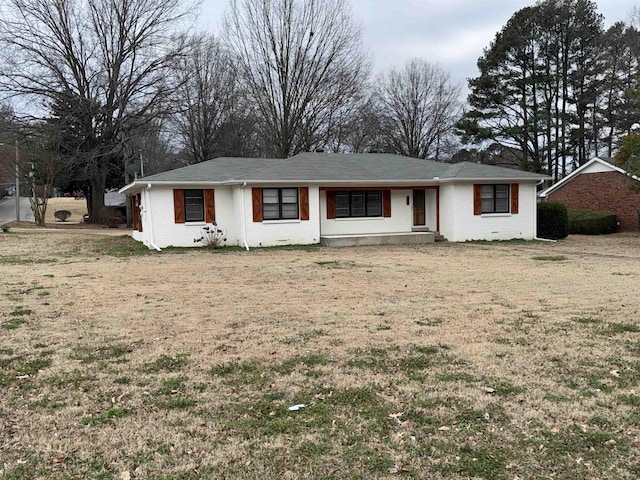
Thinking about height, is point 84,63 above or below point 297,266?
above

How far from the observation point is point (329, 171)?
1873 centimetres

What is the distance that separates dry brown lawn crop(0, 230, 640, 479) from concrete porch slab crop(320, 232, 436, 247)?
28.8 feet

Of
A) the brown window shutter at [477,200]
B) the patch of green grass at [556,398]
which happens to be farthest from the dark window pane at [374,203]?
the patch of green grass at [556,398]

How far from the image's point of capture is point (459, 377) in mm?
4266

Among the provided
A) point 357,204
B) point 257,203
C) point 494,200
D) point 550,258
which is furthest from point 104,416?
point 494,200

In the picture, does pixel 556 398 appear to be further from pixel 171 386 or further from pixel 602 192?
pixel 602 192

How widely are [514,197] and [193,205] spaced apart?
12.1m

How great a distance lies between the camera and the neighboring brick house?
2405 centimetres

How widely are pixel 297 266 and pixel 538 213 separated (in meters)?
13.0

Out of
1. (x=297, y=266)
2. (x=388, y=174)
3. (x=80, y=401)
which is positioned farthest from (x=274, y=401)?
(x=388, y=174)

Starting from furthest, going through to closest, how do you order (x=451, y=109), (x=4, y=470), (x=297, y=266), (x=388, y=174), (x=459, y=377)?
1. (x=451, y=109)
2. (x=388, y=174)
3. (x=297, y=266)
4. (x=459, y=377)
5. (x=4, y=470)

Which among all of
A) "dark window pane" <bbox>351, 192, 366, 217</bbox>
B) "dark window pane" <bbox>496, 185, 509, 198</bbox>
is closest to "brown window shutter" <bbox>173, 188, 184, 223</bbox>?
"dark window pane" <bbox>351, 192, 366, 217</bbox>

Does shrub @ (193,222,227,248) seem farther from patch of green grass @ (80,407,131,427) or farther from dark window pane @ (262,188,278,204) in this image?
patch of green grass @ (80,407,131,427)

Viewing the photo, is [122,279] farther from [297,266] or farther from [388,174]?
[388,174]
